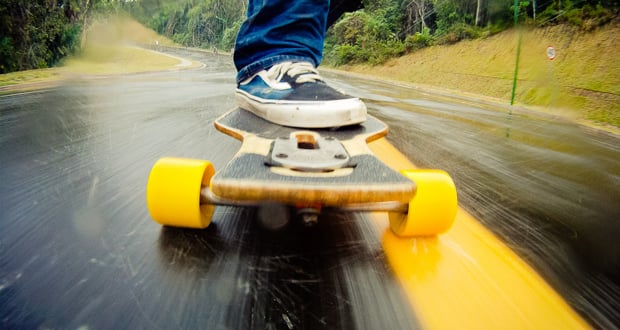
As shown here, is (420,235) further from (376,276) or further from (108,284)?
(108,284)

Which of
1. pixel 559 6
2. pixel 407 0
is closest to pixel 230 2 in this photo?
pixel 407 0

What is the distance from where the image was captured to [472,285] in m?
0.57

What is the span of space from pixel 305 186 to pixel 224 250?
9.6 inches

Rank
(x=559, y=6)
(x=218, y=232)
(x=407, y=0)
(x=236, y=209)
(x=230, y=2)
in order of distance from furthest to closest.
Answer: (x=230, y=2), (x=407, y=0), (x=559, y=6), (x=236, y=209), (x=218, y=232)

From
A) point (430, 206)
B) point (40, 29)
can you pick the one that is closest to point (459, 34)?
point (40, 29)

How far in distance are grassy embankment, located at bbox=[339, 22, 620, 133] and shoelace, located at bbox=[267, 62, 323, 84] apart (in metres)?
2.90

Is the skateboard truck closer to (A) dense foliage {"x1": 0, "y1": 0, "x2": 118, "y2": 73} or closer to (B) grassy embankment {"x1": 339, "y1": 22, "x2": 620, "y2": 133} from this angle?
(B) grassy embankment {"x1": 339, "y1": 22, "x2": 620, "y2": 133}

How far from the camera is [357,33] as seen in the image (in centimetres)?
1933

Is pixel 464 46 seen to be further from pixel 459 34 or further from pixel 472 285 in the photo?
pixel 472 285

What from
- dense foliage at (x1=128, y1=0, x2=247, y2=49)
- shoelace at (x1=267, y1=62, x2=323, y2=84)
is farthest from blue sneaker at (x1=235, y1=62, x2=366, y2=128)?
dense foliage at (x1=128, y1=0, x2=247, y2=49)

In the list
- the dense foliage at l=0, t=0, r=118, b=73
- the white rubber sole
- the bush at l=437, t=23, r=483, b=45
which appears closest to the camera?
the white rubber sole

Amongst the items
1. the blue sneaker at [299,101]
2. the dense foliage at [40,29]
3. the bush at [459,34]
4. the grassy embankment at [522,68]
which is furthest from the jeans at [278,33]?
the bush at [459,34]

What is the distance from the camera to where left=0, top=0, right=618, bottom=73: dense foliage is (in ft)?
21.7

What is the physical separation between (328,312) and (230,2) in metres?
40.0
